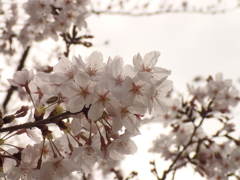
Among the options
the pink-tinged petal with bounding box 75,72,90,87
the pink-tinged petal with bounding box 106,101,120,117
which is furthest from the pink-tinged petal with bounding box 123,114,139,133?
the pink-tinged petal with bounding box 75,72,90,87

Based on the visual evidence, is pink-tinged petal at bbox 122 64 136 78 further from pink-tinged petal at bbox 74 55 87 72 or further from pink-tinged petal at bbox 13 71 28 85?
pink-tinged petal at bbox 13 71 28 85

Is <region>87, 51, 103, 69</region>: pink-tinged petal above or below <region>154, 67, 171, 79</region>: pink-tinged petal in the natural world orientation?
above

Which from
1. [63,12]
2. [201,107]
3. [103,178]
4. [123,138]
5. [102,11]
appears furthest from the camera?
[103,178]

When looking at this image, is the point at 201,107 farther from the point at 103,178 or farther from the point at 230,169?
the point at 103,178

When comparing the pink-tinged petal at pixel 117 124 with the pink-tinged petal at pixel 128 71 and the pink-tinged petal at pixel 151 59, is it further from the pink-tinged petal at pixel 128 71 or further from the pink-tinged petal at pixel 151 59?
the pink-tinged petal at pixel 151 59

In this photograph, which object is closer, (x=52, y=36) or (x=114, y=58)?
(x=114, y=58)

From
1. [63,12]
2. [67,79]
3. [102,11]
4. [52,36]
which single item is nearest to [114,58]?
[67,79]
